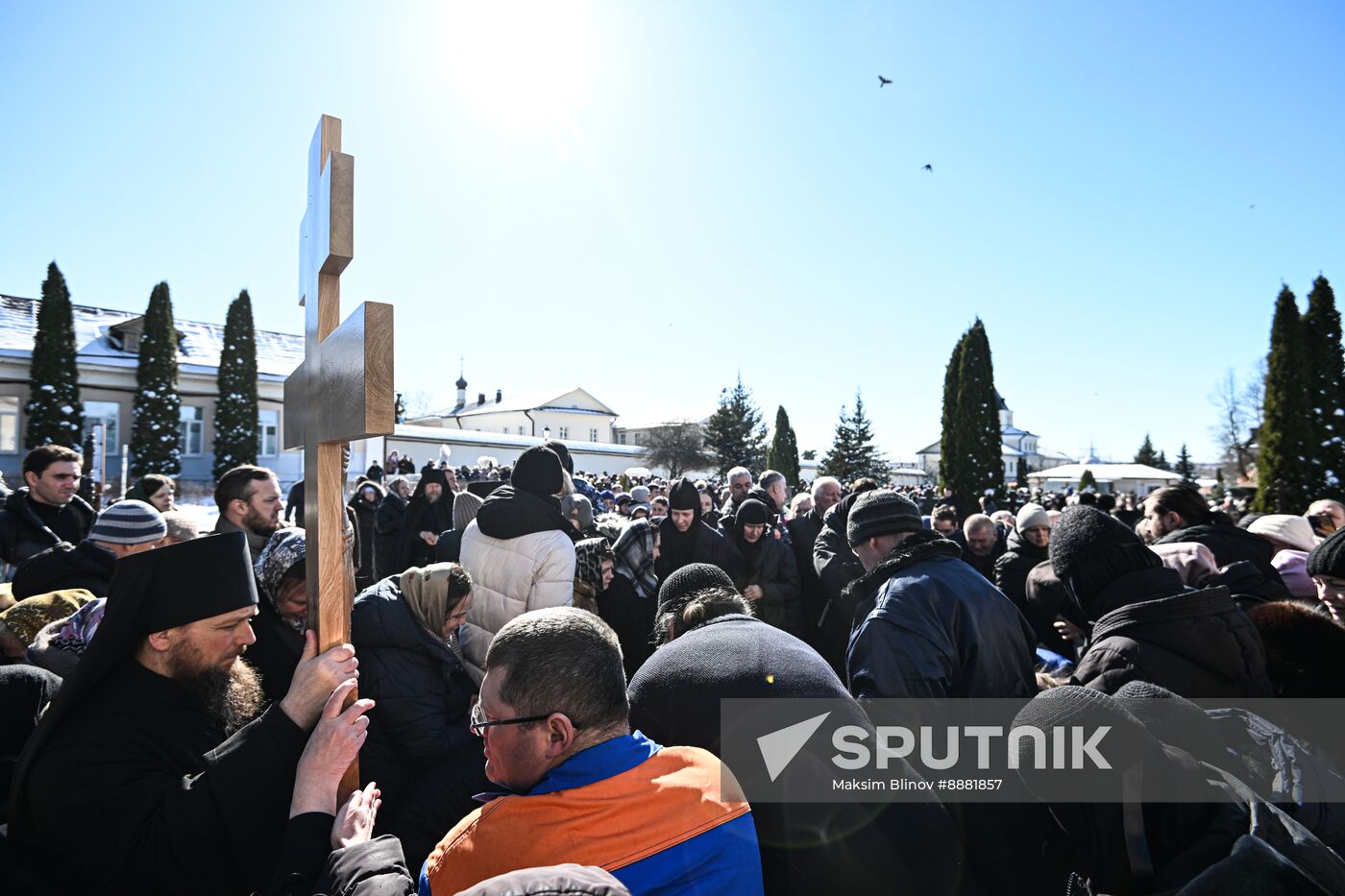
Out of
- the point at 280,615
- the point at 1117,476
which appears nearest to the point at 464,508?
the point at 280,615

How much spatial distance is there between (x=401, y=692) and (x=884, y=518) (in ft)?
6.86

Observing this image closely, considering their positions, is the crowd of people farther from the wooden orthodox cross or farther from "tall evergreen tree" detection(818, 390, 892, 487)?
"tall evergreen tree" detection(818, 390, 892, 487)

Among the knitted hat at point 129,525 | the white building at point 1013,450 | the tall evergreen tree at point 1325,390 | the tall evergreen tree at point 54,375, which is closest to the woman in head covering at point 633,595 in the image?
the knitted hat at point 129,525

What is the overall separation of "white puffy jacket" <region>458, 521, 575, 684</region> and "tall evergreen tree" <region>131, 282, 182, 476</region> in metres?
29.8

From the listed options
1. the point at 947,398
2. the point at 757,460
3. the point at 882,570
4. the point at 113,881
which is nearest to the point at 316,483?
the point at 113,881

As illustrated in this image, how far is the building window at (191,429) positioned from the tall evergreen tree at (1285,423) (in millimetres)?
36488

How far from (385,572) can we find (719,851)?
8.76 metres

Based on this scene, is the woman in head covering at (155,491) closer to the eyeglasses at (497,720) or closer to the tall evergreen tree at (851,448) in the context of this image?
the eyeglasses at (497,720)

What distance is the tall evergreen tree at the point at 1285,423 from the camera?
54.2 feet

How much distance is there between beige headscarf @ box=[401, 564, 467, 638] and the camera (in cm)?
297

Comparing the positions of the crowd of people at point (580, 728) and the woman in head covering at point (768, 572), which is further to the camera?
the woman in head covering at point (768, 572)

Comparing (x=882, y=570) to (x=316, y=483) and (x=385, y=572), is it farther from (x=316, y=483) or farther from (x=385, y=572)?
(x=385, y=572)

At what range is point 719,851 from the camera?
1.55 metres

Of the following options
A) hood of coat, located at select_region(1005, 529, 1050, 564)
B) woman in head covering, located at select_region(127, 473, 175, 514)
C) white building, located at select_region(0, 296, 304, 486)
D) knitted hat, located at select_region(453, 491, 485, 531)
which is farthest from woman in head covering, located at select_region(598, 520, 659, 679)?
white building, located at select_region(0, 296, 304, 486)
